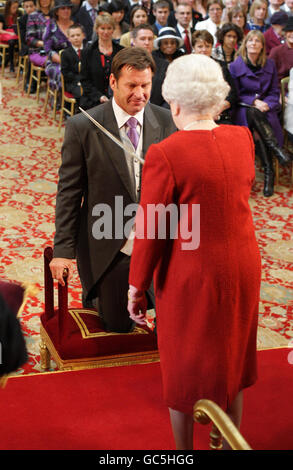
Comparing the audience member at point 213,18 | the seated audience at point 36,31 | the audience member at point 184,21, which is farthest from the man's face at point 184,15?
the seated audience at point 36,31

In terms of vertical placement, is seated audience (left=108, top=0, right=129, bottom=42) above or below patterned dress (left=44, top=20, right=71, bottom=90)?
above

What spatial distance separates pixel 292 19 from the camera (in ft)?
24.0

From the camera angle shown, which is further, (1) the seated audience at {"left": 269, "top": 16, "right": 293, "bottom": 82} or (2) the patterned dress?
(2) the patterned dress

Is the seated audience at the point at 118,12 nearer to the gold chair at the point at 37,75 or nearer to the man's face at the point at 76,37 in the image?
the gold chair at the point at 37,75

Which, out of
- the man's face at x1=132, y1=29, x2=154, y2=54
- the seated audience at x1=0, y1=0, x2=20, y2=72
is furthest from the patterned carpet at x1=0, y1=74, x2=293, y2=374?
the seated audience at x1=0, y1=0, x2=20, y2=72

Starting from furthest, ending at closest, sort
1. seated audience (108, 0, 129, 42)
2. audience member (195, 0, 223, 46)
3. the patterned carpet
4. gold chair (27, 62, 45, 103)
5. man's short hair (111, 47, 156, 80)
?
seated audience (108, 0, 129, 42), audience member (195, 0, 223, 46), gold chair (27, 62, 45, 103), the patterned carpet, man's short hair (111, 47, 156, 80)

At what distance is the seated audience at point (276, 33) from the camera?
8523 mm

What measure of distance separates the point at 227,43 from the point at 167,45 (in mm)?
742

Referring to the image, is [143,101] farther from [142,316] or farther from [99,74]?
[99,74]

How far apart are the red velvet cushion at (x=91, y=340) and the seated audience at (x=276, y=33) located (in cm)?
614

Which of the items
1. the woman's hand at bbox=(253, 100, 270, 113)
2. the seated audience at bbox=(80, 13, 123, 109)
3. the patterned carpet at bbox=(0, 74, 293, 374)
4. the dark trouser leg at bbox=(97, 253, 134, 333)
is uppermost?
the seated audience at bbox=(80, 13, 123, 109)

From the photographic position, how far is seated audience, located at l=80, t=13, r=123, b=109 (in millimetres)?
6734

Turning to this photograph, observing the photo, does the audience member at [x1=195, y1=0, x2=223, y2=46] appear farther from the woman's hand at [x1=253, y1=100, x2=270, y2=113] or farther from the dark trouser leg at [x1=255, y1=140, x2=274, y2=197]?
the dark trouser leg at [x1=255, y1=140, x2=274, y2=197]

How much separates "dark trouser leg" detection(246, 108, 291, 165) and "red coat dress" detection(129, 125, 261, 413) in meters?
4.25
